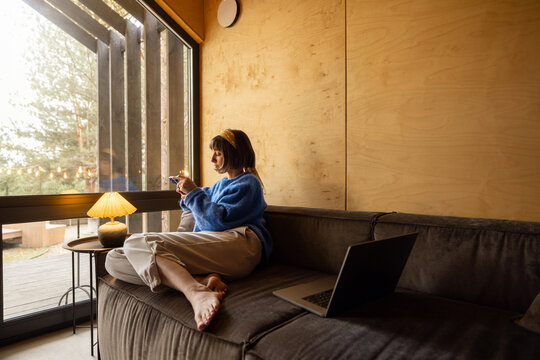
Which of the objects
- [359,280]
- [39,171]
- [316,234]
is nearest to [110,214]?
[39,171]

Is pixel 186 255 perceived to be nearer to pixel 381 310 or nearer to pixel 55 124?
pixel 381 310

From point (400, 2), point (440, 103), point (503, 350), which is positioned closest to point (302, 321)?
point (503, 350)

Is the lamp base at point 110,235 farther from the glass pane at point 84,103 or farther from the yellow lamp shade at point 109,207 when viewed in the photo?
the glass pane at point 84,103

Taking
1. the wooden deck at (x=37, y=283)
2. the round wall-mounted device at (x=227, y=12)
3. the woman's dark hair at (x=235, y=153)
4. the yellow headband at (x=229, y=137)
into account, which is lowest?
the wooden deck at (x=37, y=283)

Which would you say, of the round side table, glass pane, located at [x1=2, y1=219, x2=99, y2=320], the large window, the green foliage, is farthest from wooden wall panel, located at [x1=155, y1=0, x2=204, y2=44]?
the round side table

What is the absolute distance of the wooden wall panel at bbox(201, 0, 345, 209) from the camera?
1.97 meters

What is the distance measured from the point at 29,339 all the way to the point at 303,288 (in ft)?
5.77

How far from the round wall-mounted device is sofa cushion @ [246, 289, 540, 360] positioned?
96.2 inches

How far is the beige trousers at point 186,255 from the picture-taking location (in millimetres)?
1276

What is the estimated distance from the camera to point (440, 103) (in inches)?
61.1

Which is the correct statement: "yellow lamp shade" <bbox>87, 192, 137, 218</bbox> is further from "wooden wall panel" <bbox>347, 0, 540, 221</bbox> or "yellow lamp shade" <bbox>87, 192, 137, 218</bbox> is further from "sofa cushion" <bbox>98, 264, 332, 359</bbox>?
"wooden wall panel" <bbox>347, 0, 540, 221</bbox>

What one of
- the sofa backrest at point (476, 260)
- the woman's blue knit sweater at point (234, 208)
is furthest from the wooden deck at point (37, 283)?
the sofa backrest at point (476, 260)

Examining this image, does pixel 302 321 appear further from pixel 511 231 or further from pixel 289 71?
pixel 289 71

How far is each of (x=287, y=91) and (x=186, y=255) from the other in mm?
1432
